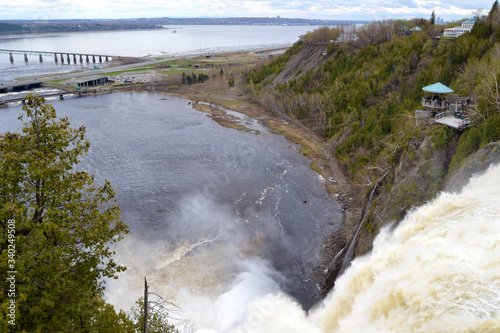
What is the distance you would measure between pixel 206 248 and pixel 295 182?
825 inches

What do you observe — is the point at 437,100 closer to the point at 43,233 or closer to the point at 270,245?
the point at 270,245

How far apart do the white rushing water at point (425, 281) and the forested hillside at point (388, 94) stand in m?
4.34

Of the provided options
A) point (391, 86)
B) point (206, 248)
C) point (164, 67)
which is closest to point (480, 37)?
point (391, 86)

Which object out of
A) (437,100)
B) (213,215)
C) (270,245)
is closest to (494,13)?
(437,100)

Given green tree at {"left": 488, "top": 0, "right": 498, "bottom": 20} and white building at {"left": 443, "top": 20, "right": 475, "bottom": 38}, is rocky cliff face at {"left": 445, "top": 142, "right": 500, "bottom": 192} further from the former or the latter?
white building at {"left": 443, "top": 20, "right": 475, "bottom": 38}

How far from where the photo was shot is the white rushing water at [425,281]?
16.8 meters

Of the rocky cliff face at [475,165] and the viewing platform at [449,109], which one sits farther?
the viewing platform at [449,109]

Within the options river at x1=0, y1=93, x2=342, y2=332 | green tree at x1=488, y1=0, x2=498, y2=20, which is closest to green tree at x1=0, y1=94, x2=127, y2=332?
river at x1=0, y1=93, x2=342, y2=332

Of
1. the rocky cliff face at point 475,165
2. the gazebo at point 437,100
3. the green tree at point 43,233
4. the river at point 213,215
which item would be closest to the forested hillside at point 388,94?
the rocky cliff face at point 475,165

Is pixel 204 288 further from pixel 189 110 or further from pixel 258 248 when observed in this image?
pixel 189 110

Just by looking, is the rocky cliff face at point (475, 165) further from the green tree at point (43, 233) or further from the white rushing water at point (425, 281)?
the green tree at point (43, 233)

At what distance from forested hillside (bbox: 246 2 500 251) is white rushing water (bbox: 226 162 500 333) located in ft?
14.2

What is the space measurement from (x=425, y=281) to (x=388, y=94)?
49938mm

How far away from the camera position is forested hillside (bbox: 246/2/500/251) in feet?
108
